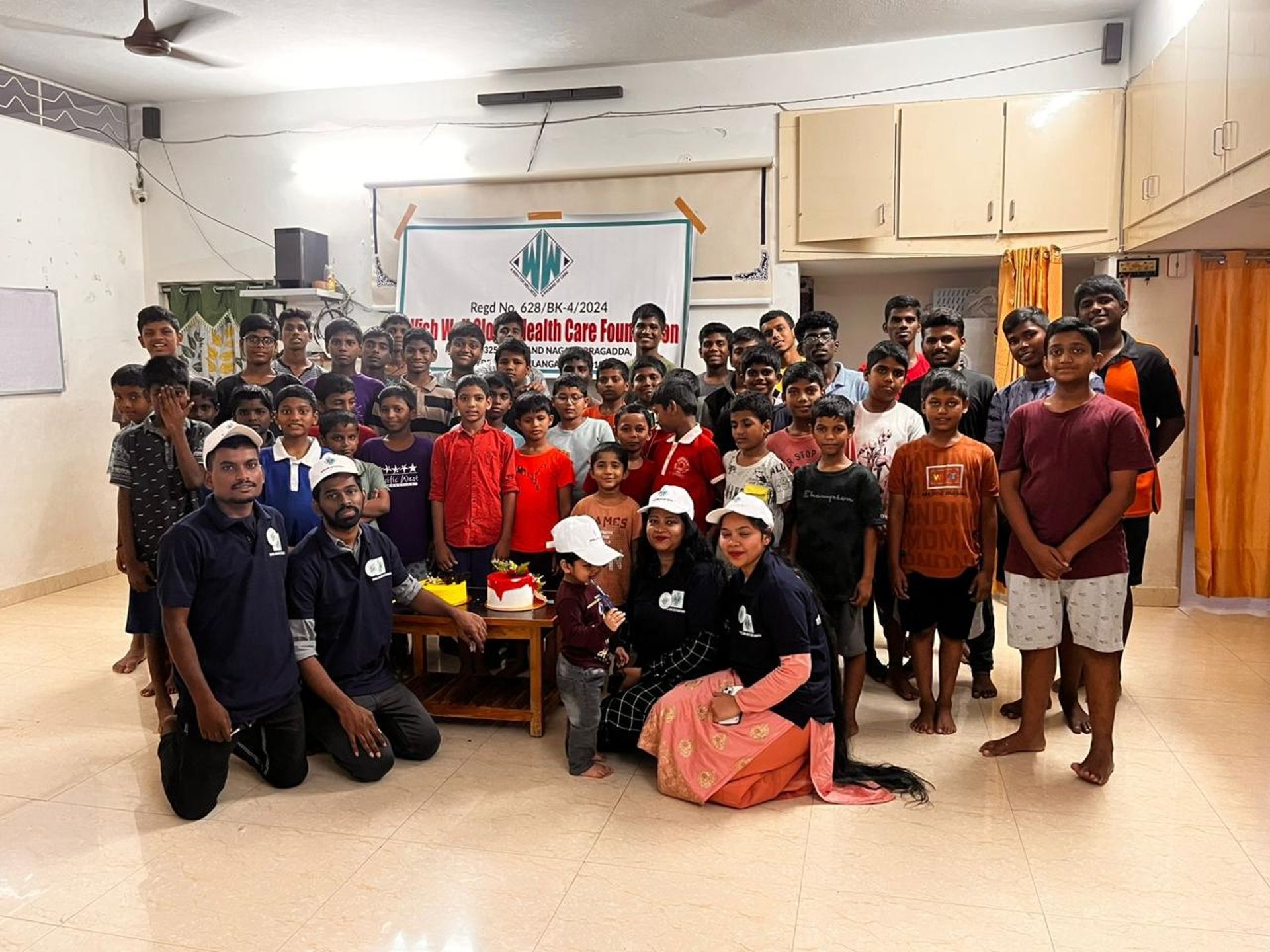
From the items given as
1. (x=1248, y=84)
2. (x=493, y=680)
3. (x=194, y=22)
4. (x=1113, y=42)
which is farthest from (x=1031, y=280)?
(x=194, y=22)

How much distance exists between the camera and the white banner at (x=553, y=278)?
554 cm

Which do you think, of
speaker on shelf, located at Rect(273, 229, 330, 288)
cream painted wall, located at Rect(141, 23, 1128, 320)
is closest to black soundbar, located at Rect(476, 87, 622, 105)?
cream painted wall, located at Rect(141, 23, 1128, 320)

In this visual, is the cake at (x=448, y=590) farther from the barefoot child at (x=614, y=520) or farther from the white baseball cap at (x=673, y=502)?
the white baseball cap at (x=673, y=502)

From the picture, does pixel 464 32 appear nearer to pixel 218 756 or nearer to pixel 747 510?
pixel 747 510

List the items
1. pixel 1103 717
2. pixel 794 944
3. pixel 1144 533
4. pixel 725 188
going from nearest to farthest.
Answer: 1. pixel 794 944
2. pixel 1103 717
3. pixel 1144 533
4. pixel 725 188

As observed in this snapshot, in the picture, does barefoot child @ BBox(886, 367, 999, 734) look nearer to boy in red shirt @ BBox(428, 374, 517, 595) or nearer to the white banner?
boy in red shirt @ BBox(428, 374, 517, 595)

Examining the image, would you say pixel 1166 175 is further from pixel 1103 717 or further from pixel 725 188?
pixel 1103 717

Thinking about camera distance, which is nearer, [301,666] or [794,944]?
[794,944]

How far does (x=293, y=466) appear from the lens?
3.27m

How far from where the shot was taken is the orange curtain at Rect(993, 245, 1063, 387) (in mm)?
4977

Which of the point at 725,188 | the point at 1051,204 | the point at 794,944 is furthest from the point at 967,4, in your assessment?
the point at 794,944

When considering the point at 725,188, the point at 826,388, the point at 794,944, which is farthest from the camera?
the point at 725,188

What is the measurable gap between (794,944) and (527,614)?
148 cm

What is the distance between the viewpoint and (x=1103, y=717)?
2.85 meters
